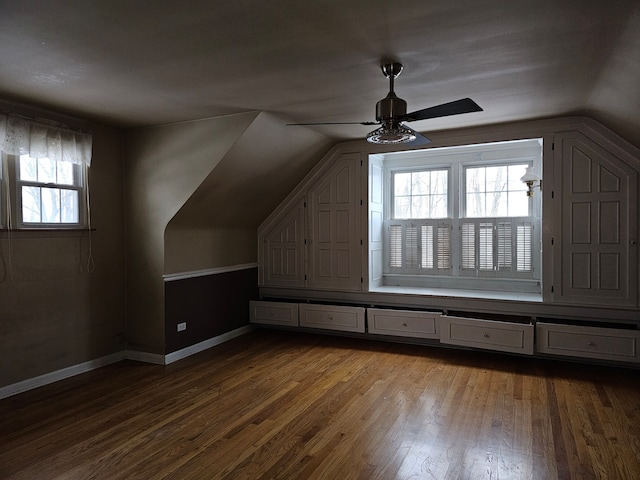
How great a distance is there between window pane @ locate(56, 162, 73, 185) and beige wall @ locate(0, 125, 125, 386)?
183 mm

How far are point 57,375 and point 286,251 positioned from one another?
2.76 meters

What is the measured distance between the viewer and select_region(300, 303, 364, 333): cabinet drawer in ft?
16.2

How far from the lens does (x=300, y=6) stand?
6.38 ft

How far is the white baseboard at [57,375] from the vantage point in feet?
11.1

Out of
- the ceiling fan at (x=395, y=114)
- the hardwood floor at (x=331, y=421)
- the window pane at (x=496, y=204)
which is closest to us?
the hardwood floor at (x=331, y=421)

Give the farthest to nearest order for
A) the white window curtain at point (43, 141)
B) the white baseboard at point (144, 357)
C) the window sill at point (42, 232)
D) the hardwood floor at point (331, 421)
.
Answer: the white baseboard at point (144, 357), the window sill at point (42, 232), the white window curtain at point (43, 141), the hardwood floor at point (331, 421)

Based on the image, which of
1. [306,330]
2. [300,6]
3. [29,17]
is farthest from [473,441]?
[29,17]

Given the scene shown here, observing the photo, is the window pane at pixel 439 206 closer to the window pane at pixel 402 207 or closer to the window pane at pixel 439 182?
the window pane at pixel 439 182

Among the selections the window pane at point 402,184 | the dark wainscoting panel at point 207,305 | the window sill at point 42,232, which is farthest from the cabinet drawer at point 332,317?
the window sill at point 42,232

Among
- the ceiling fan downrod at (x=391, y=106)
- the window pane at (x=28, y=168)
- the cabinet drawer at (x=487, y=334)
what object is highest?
the ceiling fan downrod at (x=391, y=106)

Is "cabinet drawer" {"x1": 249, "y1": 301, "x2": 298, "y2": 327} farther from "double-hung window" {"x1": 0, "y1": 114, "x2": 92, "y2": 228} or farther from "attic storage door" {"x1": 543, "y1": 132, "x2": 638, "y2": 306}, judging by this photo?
"attic storage door" {"x1": 543, "y1": 132, "x2": 638, "y2": 306}

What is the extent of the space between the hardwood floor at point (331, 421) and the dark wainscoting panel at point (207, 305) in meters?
0.33

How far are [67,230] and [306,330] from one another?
9.46ft

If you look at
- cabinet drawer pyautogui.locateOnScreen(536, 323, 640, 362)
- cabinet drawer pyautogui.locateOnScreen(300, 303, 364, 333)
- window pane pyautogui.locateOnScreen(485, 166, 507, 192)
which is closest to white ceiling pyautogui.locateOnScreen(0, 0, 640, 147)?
window pane pyautogui.locateOnScreen(485, 166, 507, 192)
